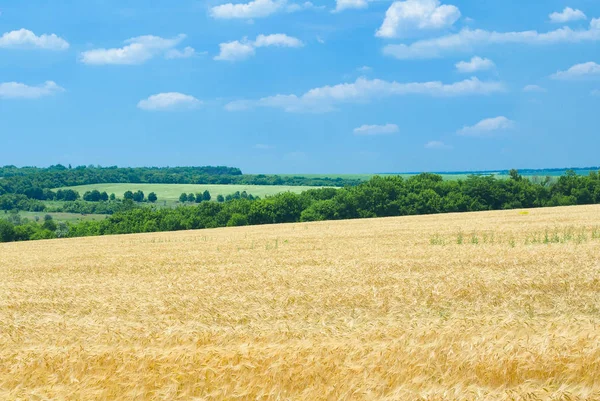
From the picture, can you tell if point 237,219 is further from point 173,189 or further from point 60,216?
point 173,189

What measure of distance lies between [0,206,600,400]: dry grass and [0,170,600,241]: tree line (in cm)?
6440

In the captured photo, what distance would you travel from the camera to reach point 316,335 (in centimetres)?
829

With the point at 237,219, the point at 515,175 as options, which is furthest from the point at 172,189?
the point at 515,175

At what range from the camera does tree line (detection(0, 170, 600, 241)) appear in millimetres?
80938

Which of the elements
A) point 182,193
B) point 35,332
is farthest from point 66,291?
point 182,193

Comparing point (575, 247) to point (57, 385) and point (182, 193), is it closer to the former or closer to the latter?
point (57, 385)

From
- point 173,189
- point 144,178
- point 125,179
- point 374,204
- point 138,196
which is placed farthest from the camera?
point 144,178

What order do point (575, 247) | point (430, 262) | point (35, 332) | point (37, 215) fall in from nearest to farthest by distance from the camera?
point (35, 332), point (430, 262), point (575, 247), point (37, 215)

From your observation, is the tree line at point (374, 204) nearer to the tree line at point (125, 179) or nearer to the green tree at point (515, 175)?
the green tree at point (515, 175)

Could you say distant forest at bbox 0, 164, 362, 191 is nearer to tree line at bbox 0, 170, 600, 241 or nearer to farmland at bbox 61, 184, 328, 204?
farmland at bbox 61, 184, 328, 204

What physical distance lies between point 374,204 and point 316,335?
74634mm

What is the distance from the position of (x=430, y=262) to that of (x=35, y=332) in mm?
11647

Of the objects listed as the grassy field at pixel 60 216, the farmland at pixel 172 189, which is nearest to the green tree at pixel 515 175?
the farmland at pixel 172 189

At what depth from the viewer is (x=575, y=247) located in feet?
65.9
